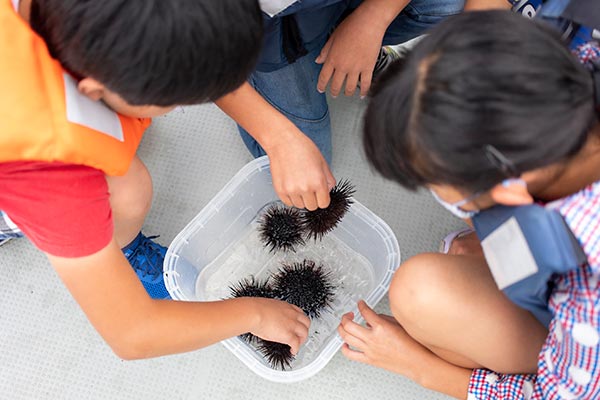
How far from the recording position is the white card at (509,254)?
0.61 meters

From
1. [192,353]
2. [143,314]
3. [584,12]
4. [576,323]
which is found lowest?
[192,353]

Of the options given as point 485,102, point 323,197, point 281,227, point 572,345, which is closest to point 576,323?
point 572,345

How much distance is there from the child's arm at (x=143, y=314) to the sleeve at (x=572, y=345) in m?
0.36

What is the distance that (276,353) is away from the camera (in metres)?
0.93

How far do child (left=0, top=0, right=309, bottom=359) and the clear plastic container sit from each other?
0.60 ft

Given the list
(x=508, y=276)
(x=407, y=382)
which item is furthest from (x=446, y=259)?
(x=407, y=382)

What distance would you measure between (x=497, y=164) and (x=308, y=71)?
55 centimetres

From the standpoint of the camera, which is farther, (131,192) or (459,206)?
(131,192)

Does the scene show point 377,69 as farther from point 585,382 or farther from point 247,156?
point 585,382

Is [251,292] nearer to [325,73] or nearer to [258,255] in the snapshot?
[258,255]

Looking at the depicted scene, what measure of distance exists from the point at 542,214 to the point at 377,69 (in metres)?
0.62

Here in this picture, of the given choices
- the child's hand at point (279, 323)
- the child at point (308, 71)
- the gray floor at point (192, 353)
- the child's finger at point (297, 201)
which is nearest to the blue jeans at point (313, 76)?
the child at point (308, 71)

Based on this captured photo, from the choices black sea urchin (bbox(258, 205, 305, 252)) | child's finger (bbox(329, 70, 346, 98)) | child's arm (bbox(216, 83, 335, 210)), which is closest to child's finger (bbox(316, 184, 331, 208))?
child's arm (bbox(216, 83, 335, 210))

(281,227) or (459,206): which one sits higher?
(459,206)
